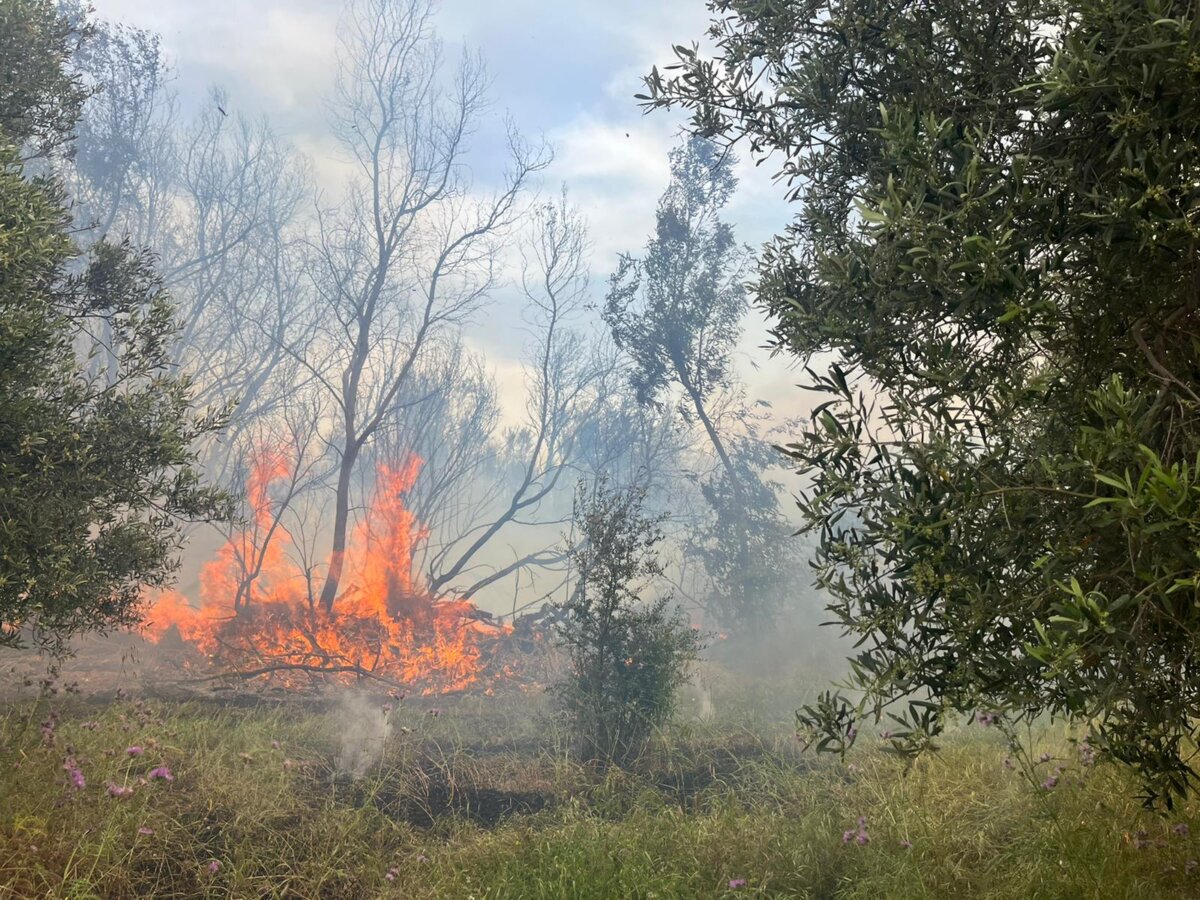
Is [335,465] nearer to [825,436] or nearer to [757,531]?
[757,531]

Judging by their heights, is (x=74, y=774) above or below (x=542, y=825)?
above

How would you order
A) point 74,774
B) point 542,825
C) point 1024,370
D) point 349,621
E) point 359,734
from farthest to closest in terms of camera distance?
point 349,621 → point 359,734 → point 542,825 → point 74,774 → point 1024,370

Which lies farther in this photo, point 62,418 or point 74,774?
point 62,418

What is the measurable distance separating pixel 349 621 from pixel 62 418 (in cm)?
1272

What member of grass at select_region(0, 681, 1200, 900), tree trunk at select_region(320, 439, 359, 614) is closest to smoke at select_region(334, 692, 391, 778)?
grass at select_region(0, 681, 1200, 900)

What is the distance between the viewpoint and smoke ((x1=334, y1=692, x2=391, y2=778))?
1178 cm

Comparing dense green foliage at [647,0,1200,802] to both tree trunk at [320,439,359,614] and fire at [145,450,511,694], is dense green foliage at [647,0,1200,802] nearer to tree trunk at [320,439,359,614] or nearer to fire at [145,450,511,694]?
fire at [145,450,511,694]

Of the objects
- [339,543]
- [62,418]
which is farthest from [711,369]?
[62,418]

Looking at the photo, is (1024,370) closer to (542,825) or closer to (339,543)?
(542,825)

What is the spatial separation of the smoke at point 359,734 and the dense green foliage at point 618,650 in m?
3.22

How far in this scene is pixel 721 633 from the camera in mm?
25797

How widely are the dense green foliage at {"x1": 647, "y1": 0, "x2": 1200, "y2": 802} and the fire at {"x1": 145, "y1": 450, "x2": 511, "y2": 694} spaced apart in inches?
608

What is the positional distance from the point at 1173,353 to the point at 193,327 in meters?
30.0

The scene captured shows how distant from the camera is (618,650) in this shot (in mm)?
13625
